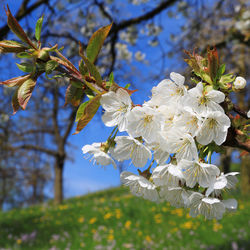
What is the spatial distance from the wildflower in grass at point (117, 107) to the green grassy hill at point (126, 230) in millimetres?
2236

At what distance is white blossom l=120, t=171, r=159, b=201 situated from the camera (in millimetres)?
543

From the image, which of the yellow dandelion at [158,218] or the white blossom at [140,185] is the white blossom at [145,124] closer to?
the white blossom at [140,185]

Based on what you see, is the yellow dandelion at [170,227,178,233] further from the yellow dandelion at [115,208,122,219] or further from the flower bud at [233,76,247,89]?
the flower bud at [233,76,247,89]

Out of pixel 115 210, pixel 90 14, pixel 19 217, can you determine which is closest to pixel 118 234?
pixel 115 210

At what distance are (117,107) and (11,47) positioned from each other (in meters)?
0.22

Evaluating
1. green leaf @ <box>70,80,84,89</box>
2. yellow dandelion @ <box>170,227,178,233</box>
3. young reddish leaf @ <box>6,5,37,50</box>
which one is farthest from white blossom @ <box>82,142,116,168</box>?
yellow dandelion @ <box>170,227,178,233</box>

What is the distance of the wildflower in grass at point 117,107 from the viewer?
458 mm

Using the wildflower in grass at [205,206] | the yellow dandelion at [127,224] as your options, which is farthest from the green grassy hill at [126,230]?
the wildflower in grass at [205,206]

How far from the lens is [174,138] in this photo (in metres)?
0.46

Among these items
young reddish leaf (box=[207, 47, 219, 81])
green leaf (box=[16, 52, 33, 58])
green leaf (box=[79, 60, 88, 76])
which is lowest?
young reddish leaf (box=[207, 47, 219, 81])

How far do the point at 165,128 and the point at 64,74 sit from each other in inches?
8.1

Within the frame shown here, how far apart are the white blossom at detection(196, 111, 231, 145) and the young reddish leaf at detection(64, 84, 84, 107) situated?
0.78 feet

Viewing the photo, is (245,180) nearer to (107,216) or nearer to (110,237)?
(107,216)

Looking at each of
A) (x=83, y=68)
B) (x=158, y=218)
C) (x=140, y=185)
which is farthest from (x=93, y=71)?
(x=158, y=218)
